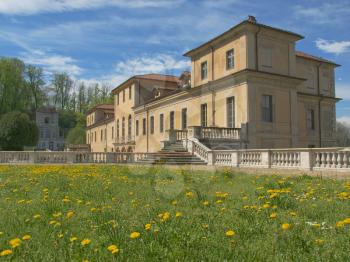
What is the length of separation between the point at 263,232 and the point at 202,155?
19.1 m

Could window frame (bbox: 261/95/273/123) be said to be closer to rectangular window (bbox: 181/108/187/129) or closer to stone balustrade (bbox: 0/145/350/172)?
stone balustrade (bbox: 0/145/350/172)

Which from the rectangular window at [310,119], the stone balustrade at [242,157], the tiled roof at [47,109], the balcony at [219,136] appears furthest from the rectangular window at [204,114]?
the tiled roof at [47,109]

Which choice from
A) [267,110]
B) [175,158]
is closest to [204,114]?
[267,110]

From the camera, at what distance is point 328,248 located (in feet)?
10.4

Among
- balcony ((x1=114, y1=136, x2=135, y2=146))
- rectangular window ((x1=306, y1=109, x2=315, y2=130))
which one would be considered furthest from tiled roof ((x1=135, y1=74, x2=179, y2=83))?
rectangular window ((x1=306, y1=109, x2=315, y2=130))

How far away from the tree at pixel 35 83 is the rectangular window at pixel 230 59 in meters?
59.7

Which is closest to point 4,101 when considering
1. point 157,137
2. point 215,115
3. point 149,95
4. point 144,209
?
point 149,95

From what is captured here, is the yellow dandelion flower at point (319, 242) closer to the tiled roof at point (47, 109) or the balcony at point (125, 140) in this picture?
the balcony at point (125, 140)

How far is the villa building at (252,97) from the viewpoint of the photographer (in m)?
25.8

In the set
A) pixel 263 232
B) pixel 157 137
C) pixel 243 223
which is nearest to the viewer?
pixel 263 232

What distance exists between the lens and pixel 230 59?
→ 2802 centimetres

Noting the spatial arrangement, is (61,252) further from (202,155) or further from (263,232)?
Result: (202,155)

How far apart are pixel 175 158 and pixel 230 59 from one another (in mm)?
10173

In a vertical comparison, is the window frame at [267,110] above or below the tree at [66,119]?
below
